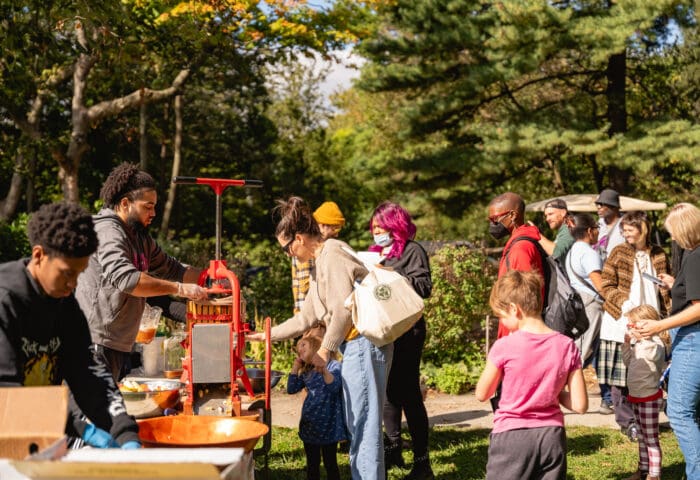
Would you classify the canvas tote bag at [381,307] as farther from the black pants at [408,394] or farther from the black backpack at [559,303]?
the black pants at [408,394]

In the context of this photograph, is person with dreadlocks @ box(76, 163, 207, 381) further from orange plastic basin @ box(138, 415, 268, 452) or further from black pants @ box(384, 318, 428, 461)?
black pants @ box(384, 318, 428, 461)

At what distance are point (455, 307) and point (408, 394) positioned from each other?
12.5ft

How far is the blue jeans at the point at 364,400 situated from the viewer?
4238 millimetres

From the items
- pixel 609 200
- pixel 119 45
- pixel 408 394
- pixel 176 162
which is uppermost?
pixel 119 45

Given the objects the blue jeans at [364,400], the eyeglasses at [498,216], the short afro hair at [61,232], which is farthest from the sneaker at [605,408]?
the short afro hair at [61,232]

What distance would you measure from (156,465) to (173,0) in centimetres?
944

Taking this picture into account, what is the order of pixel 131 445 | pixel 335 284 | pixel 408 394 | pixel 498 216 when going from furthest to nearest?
pixel 408 394
pixel 498 216
pixel 335 284
pixel 131 445

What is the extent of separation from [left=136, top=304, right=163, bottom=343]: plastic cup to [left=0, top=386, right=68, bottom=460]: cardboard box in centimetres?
227

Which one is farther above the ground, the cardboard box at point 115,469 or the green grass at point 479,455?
the cardboard box at point 115,469

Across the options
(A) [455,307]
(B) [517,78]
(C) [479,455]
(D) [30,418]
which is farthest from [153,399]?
(B) [517,78]

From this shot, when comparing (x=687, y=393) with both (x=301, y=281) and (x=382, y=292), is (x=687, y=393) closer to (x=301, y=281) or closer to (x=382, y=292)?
(x=382, y=292)

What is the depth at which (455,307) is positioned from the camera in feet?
30.0

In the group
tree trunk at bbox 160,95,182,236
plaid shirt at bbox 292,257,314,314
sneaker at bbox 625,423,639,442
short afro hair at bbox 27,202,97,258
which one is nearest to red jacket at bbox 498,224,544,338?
sneaker at bbox 625,423,639,442

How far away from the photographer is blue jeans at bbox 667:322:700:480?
435 centimetres
